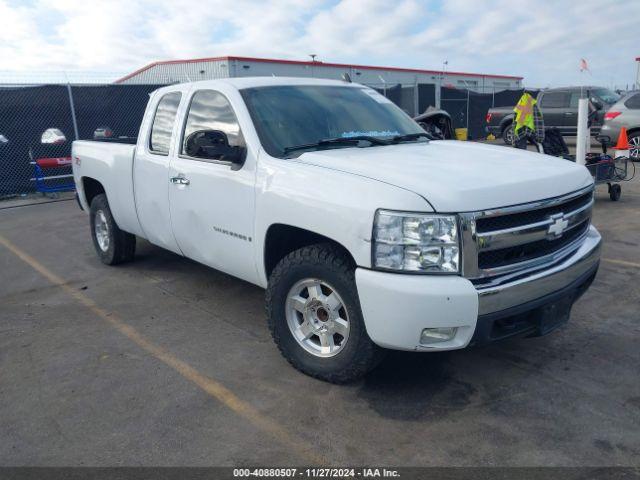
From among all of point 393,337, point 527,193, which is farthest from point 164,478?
point 527,193

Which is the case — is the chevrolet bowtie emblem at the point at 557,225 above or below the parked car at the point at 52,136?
below

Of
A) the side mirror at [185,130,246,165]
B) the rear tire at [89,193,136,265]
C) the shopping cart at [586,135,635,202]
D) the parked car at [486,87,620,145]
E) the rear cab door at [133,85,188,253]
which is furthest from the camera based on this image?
the parked car at [486,87,620,145]

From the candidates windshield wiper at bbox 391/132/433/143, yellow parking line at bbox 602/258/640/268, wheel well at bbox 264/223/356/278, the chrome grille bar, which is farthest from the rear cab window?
wheel well at bbox 264/223/356/278

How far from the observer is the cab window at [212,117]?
4.20m

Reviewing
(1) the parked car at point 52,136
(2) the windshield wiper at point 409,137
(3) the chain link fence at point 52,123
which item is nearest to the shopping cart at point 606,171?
(2) the windshield wiper at point 409,137

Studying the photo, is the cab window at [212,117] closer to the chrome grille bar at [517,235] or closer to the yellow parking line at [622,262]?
the chrome grille bar at [517,235]

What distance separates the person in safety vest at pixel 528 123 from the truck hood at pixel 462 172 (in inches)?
231

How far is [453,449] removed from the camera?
2918 mm

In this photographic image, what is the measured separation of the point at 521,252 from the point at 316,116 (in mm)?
1871

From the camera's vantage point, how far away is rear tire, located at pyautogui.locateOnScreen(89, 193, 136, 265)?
621cm

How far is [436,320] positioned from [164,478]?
152cm

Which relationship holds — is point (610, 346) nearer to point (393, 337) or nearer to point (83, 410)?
point (393, 337)

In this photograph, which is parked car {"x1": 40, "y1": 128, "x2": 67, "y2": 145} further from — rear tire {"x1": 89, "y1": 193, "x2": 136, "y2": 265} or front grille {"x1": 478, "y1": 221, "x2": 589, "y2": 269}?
front grille {"x1": 478, "y1": 221, "x2": 589, "y2": 269}

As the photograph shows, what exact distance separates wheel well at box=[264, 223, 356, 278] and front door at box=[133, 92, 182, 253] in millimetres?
1325
